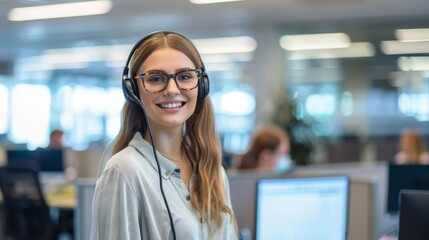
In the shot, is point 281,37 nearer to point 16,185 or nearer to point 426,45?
point 426,45

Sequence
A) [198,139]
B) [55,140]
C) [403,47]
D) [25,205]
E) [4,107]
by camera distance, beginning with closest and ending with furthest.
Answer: [198,139], [25,205], [55,140], [403,47], [4,107]

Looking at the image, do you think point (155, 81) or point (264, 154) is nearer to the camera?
point (155, 81)

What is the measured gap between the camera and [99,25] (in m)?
8.25

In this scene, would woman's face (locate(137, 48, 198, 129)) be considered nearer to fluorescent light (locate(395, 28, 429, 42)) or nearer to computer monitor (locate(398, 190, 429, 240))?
computer monitor (locate(398, 190, 429, 240))

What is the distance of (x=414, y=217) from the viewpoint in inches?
65.8

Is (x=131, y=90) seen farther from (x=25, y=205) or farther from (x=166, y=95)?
(x=25, y=205)

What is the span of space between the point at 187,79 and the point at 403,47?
7.44 m

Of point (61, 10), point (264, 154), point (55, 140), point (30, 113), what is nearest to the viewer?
point (264, 154)

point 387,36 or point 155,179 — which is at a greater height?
point 387,36

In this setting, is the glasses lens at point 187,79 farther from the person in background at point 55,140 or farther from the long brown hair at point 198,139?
the person in background at point 55,140

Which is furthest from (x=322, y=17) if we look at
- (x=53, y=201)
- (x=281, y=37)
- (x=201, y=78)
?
(x=201, y=78)

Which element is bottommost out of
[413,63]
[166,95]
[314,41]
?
[166,95]

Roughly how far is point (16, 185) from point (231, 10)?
12.5ft

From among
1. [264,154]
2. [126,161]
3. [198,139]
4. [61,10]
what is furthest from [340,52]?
[126,161]
